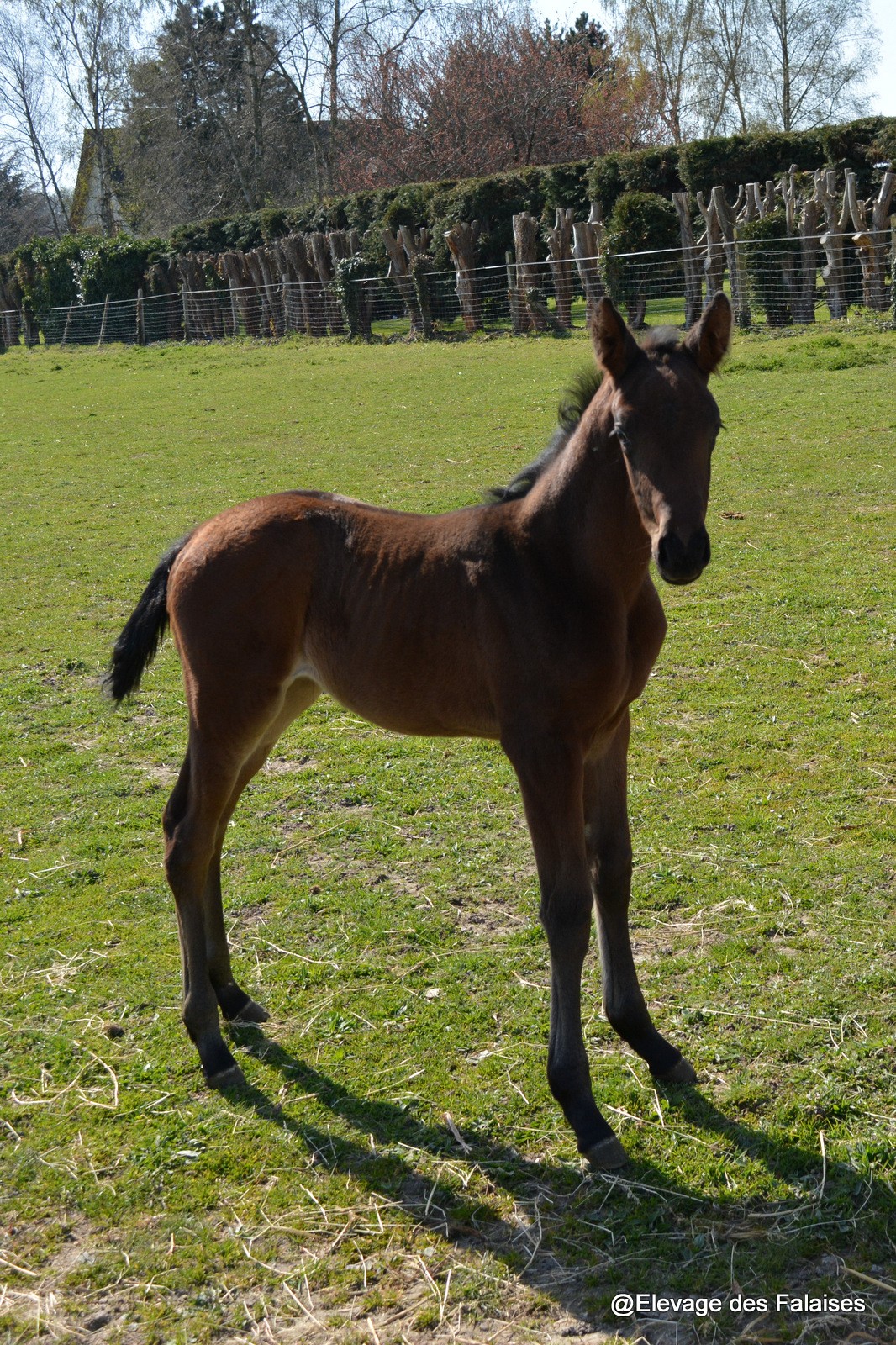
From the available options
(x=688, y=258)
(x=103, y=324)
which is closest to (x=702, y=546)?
(x=688, y=258)

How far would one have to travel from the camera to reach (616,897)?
3.82 metres

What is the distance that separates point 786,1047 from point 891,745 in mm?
2505

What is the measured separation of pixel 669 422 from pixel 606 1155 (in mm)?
2116

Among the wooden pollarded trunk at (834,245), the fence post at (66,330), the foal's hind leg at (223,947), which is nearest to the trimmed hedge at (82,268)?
the fence post at (66,330)

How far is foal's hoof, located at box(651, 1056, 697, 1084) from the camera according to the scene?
12.0 ft

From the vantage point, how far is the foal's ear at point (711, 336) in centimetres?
330

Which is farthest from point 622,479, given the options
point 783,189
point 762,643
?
point 783,189

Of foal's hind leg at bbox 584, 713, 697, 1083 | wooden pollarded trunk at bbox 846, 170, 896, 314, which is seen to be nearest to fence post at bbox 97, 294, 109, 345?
wooden pollarded trunk at bbox 846, 170, 896, 314

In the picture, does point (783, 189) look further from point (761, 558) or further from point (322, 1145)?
point (322, 1145)

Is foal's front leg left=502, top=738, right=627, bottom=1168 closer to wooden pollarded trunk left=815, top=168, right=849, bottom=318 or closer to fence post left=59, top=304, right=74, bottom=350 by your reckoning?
wooden pollarded trunk left=815, top=168, right=849, bottom=318

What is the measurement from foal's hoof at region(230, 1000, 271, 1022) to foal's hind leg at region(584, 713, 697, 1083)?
129cm

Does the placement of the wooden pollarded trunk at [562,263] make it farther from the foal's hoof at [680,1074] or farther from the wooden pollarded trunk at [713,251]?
the foal's hoof at [680,1074]

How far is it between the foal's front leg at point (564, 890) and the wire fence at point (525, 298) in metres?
9.27

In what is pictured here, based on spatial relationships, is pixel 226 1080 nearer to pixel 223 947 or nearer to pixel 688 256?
pixel 223 947
